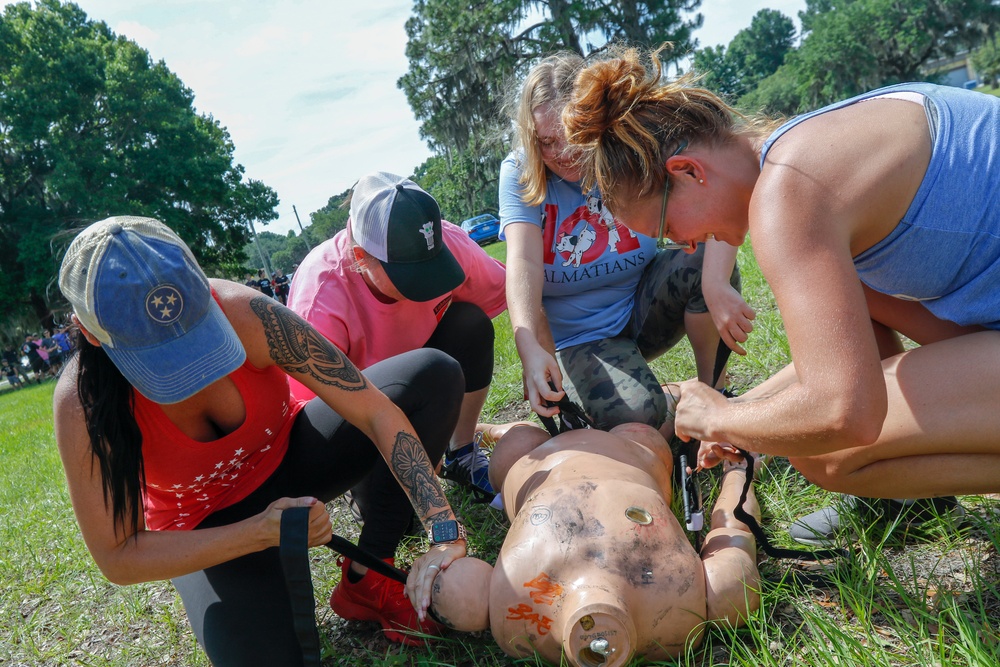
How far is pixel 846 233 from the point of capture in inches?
61.3

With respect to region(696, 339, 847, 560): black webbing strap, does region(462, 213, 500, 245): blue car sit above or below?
below

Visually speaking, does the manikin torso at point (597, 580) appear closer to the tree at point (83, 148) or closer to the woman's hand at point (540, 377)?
the woman's hand at point (540, 377)

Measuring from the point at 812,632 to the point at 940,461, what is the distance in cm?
54

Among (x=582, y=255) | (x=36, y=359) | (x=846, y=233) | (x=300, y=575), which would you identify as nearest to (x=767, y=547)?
(x=846, y=233)

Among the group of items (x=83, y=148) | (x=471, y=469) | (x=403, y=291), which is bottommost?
(x=471, y=469)

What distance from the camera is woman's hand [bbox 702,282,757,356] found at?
285cm

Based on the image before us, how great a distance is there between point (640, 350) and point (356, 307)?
1462 millimetres

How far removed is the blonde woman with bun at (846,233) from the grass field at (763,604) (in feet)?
0.97

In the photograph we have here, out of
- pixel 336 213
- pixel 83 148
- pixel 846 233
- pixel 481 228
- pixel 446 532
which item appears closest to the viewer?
pixel 846 233

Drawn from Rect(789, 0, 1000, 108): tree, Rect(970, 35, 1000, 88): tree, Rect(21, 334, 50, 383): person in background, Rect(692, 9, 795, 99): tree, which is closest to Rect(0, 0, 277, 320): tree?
Rect(21, 334, 50, 383): person in background

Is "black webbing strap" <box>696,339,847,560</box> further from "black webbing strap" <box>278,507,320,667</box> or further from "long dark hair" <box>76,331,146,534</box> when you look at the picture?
"long dark hair" <box>76,331,146,534</box>

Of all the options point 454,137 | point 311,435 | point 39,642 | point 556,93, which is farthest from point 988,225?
point 454,137

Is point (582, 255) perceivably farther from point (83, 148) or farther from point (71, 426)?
point (83, 148)

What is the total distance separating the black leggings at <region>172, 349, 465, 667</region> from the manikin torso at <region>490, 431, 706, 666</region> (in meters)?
0.61
